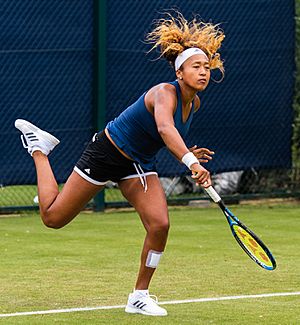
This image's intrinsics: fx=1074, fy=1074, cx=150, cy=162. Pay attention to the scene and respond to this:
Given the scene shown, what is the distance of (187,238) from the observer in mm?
10555

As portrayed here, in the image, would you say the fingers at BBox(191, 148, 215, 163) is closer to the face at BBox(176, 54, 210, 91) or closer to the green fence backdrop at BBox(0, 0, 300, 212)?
the face at BBox(176, 54, 210, 91)

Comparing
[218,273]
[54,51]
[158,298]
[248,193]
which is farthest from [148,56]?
[158,298]

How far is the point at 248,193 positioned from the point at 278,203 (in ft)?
A: 1.32

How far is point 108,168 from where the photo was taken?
6.79 meters

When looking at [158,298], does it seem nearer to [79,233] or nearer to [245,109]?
[79,233]

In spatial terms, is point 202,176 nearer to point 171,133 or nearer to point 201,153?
point 171,133


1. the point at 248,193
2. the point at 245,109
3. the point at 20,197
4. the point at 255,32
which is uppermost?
the point at 255,32

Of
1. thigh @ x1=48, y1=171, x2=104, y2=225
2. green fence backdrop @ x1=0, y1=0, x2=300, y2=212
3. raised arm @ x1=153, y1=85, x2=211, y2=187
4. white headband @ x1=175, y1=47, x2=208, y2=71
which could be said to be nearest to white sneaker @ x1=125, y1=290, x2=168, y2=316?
thigh @ x1=48, y1=171, x2=104, y2=225

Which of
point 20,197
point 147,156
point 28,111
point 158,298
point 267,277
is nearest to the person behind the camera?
point 147,156

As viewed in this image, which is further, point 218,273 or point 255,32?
point 255,32

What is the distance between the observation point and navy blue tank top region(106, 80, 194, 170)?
22.0 ft

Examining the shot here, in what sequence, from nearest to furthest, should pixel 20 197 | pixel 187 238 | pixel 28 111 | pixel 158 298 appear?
pixel 158 298
pixel 187 238
pixel 28 111
pixel 20 197

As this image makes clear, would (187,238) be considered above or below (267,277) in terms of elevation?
below

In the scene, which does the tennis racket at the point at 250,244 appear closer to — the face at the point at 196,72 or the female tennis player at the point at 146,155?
the female tennis player at the point at 146,155
